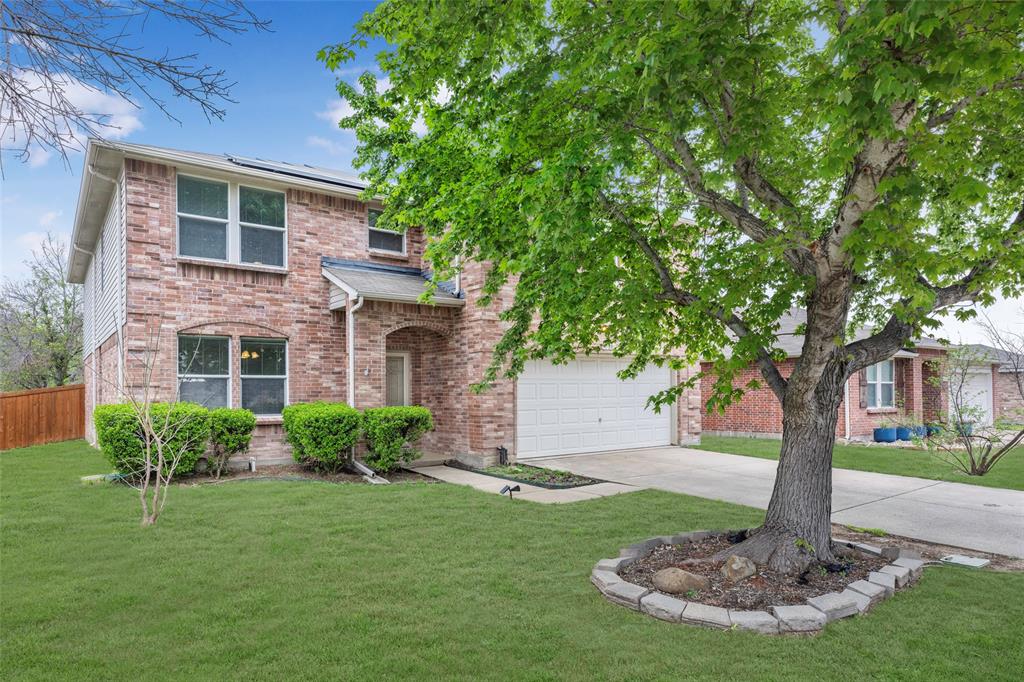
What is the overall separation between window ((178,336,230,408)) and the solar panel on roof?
141 inches

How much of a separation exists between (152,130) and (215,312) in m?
7.99

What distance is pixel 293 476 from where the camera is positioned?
10.2 metres

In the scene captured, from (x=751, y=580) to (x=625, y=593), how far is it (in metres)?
1.11

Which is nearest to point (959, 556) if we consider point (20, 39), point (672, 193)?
point (672, 193)

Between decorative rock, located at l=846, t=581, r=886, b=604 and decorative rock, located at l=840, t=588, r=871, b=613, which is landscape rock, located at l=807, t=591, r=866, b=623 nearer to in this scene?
decorative rock, located at l=840, t=588, r=871, b=613

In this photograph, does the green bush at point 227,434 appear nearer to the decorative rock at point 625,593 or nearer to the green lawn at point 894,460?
the decorative rock at point 625,593

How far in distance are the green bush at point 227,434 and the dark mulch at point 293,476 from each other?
247 mm

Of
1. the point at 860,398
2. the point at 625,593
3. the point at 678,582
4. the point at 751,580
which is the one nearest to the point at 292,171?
the point at 625,593

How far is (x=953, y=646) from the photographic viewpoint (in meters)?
3.81

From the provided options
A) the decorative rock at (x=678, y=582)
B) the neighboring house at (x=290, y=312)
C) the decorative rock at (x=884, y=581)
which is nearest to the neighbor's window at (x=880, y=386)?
the neighboring house at (x=290, y=312)

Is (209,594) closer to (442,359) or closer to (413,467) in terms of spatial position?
(413,467)

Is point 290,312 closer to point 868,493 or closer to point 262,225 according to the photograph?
point 262,225

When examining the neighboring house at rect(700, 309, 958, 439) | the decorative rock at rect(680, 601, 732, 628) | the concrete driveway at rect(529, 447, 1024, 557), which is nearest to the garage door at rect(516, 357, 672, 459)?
the concrete driveway at rect(529, 447, 1024, 557)

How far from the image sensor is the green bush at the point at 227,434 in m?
10.0
